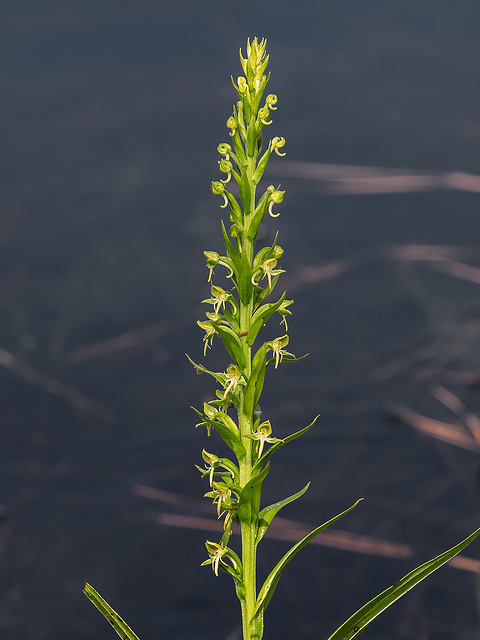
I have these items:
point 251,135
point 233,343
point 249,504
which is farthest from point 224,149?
point 249,504

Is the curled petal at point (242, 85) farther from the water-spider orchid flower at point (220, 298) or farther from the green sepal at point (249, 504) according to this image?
the green sepal at point (249, 504)

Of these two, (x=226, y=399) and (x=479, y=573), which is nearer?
(x=226, y=399)

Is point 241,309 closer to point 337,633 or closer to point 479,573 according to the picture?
point 337,633

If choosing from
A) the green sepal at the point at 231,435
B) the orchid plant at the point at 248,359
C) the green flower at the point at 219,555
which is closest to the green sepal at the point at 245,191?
the orchid plant at the point at 248,359

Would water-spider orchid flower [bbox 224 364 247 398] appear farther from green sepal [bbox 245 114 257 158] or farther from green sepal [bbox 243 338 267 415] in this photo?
green sepal [bbox 245 114 257 158]

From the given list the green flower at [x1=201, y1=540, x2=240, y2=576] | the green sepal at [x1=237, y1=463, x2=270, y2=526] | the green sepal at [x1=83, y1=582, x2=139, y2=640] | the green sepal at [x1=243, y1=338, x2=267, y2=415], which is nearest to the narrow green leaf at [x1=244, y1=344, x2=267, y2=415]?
the green sepal at [x1=243, y1=338, x2=267, y2=415]

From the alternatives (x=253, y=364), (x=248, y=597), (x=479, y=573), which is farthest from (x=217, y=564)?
(x=479, y=573)
